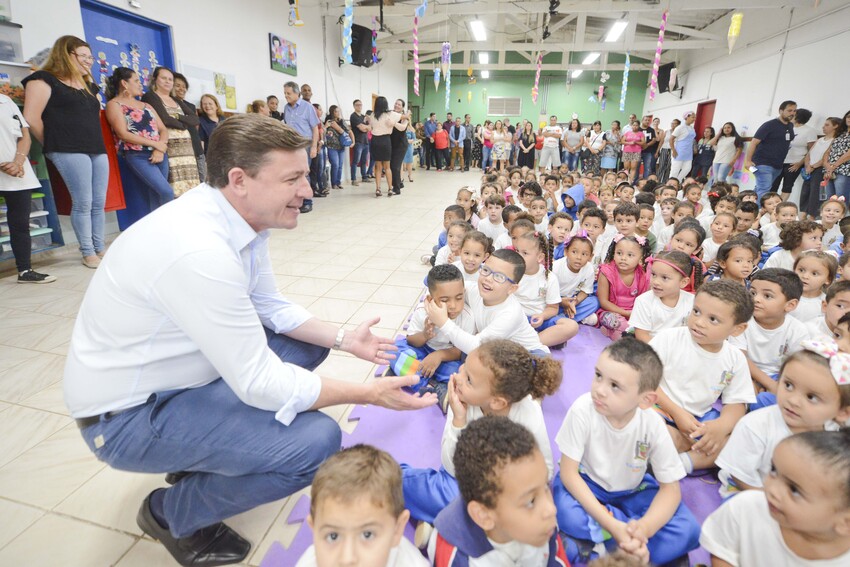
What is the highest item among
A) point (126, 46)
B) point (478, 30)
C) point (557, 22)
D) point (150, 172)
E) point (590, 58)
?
point (557, 22)

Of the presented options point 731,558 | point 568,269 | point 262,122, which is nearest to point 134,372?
point 262,122

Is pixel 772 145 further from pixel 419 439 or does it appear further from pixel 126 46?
pixel 126 46

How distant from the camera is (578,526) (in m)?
1.27

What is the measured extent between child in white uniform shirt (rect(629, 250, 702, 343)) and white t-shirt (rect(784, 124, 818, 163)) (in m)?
5.39

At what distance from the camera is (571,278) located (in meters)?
2.96

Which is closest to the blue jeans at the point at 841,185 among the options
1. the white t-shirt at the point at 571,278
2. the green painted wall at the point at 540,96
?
the white t-shirt at the point at 571,278

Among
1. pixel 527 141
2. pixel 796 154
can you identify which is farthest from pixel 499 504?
pixel 527 141

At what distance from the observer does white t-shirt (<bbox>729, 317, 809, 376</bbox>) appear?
6.44ft

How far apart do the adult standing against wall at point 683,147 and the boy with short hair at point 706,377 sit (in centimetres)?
853

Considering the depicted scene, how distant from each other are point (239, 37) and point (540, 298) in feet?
19.3

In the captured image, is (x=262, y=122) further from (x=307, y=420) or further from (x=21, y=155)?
(x=21, y=155)

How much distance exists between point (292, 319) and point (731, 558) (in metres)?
1.43

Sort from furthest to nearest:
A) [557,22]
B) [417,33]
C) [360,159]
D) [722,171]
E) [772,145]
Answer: [557,22]
[360,159]
[722,171]
[417,33]
[772,145]

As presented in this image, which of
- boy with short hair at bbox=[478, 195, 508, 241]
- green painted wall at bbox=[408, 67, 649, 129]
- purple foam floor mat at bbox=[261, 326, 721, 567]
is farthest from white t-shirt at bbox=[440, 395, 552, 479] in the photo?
green painted wall at bbox=[408, 67, 649, 129]
